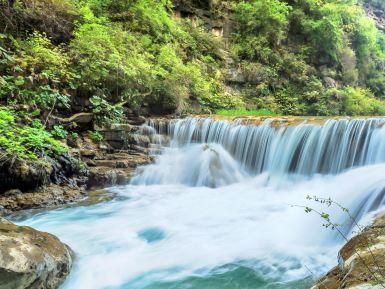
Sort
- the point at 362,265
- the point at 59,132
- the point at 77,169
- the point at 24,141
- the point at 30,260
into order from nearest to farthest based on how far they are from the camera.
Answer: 1. the point at 362,265
2. the point at 30,260
3. the point at 24,141
4. the point at 77,169
5. the point at 59,132

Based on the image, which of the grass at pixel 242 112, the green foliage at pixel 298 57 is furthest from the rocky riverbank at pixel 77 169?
the green foliage at pixel 298 57

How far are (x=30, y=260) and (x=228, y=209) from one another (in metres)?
3.80

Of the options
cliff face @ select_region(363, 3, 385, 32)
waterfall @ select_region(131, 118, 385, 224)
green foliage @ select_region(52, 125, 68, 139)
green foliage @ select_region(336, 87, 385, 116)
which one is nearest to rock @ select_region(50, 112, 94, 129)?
green foliage @ select_region(52, 125, 68, 139)

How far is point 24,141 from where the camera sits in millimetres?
6461

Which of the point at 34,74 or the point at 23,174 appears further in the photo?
the point at 34,74

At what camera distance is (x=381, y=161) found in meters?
6.69

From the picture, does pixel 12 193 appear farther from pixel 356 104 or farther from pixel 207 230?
pixel 356 104

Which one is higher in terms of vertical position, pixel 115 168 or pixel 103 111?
pixel 103 111

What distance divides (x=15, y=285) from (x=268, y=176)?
6.24 meters

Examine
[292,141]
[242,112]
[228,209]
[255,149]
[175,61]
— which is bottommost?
[228,209]

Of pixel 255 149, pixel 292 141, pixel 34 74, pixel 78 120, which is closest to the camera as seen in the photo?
pixel 34 74

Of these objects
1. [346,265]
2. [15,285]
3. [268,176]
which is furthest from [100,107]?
[346,265]

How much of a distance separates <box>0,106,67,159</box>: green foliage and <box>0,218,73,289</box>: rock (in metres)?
2.26

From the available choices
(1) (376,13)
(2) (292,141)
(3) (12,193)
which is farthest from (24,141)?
(1) (376,13)
